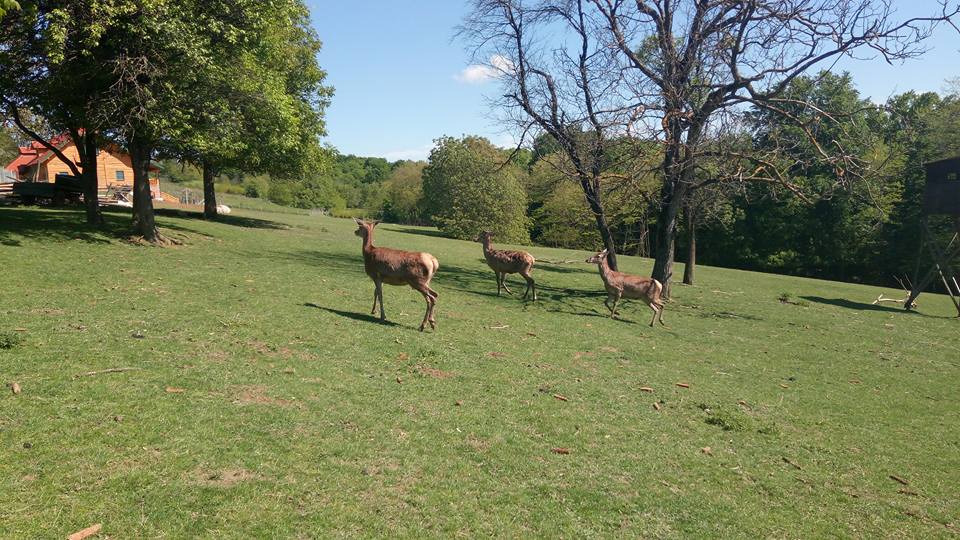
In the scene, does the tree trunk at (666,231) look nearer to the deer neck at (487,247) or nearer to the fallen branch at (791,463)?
the deer neck at (487,247)

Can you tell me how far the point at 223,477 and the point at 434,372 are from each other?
4.06 meters

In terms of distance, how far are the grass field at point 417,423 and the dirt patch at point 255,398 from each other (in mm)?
34

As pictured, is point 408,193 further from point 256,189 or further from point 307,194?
point 256,189

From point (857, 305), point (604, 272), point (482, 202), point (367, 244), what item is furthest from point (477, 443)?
point (482, 202)

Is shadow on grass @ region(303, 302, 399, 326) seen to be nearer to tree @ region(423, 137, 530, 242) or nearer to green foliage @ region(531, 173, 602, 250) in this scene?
tree @ region(423, 137, 530, 242)

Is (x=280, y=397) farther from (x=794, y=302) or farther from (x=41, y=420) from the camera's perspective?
(x=794, y=302)

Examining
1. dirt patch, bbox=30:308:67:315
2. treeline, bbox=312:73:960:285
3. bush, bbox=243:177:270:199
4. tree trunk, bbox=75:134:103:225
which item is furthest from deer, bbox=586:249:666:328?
bush, bbox=243:177:270:199

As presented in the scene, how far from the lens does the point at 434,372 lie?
8.74m

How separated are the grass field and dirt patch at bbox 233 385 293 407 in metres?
0.03

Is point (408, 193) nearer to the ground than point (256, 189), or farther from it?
farther from it

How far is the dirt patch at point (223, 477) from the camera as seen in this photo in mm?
4875

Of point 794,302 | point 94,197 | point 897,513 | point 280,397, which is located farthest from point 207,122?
point 794,302

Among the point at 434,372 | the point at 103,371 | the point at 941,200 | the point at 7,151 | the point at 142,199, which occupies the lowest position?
the point at 434,372

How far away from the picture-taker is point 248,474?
5090 millimetres
